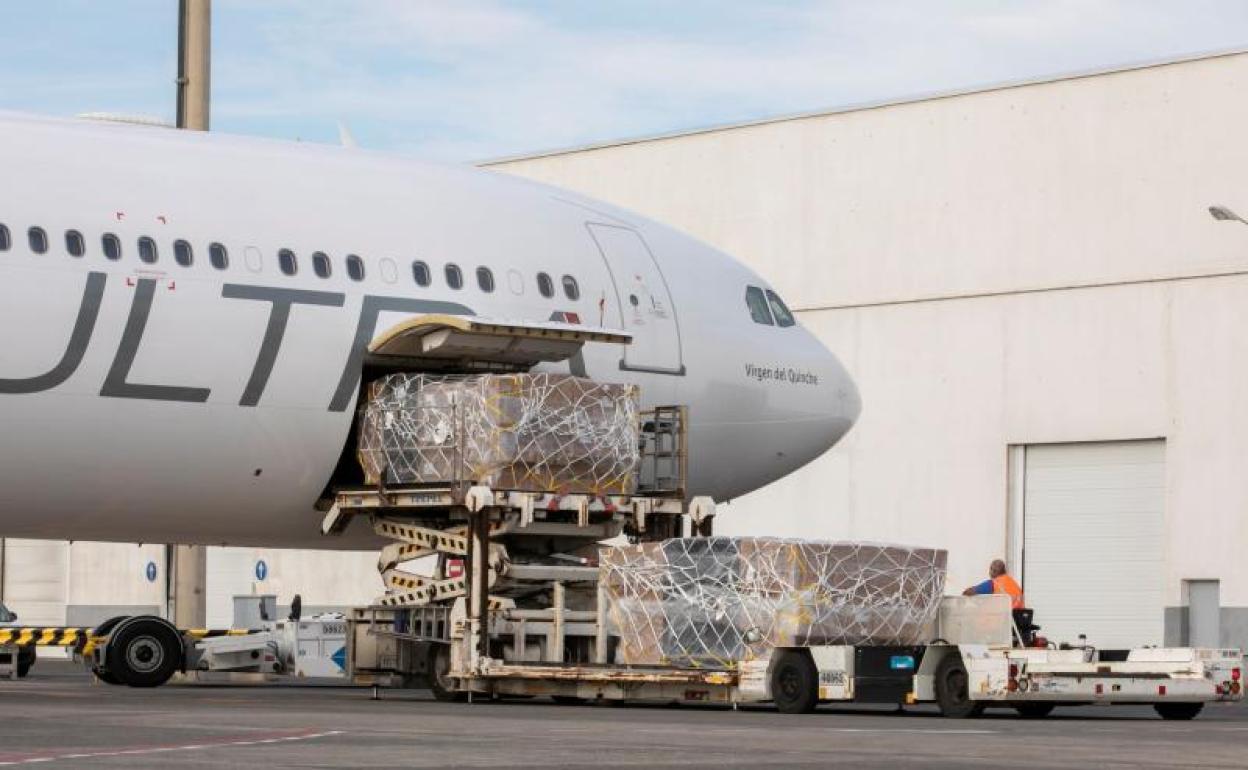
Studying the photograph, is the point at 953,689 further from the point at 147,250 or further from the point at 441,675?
the point at 147,250

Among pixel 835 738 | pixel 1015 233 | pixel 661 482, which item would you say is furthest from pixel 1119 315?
pixel 835 738

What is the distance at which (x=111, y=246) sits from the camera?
78.4ft

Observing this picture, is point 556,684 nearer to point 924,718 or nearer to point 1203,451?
point 924,718

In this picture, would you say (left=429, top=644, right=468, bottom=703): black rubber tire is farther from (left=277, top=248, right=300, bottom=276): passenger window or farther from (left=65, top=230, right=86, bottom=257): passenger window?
(left=65, top=230, right=86, bottom=257): passenger window

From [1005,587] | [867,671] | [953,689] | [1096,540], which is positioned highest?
[1096,540]

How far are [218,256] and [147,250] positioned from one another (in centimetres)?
80

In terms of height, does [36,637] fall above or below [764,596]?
below

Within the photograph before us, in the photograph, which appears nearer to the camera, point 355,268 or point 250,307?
point 250,307

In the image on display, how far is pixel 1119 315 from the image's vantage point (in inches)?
1769

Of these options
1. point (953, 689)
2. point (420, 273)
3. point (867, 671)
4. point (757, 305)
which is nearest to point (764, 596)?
point (867, 671)

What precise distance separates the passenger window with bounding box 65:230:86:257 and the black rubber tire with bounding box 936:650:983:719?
9.39m

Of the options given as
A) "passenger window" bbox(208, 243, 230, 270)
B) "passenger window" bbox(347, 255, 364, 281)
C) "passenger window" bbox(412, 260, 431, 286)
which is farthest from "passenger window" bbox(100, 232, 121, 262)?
"passenger window" bbox(412, 260, 431, 286)

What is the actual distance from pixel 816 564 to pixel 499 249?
571 centimetres

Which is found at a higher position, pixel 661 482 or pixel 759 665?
pixel 661 482
